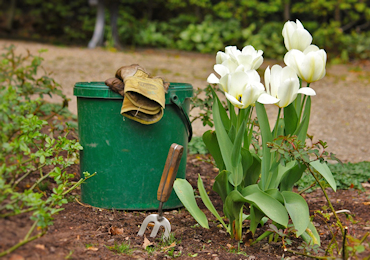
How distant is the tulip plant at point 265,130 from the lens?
185cm

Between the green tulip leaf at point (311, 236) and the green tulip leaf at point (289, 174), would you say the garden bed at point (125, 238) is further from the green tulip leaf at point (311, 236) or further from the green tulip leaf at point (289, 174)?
the green tulip leaf at point (289, 174)

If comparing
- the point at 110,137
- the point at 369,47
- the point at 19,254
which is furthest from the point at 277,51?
the point at 19,254

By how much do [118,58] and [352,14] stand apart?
6.36 m

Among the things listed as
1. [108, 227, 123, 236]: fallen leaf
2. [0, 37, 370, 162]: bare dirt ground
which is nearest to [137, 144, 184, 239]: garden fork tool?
[108, 227, 123, 236]: fallen leaf

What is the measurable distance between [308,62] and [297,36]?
7.7 inches

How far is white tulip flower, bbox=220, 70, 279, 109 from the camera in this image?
1822 millimetres

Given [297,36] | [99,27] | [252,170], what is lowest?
[252,170]

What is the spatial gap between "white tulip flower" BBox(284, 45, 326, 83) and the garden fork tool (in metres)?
0.70

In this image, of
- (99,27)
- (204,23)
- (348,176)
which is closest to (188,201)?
(348,176)

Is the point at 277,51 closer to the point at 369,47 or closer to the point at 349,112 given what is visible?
the point at 369,47

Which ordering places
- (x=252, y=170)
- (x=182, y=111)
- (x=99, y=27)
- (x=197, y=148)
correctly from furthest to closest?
(x=99, y=27) < (x=197, y=148) < (x=182, y=111) < (x=252, y=170)

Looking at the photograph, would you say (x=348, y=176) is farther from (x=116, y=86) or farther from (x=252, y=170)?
(x=116, y=86)

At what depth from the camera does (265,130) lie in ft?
6.63

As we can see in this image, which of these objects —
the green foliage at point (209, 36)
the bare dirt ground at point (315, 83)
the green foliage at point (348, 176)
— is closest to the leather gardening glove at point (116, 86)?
the green foliage at point (348, 176)
